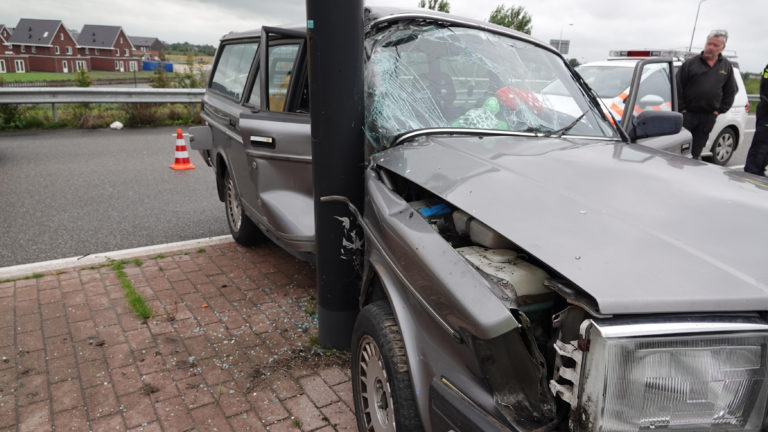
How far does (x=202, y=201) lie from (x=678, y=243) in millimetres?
5881

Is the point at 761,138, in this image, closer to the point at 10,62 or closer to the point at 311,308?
the point at 311,308

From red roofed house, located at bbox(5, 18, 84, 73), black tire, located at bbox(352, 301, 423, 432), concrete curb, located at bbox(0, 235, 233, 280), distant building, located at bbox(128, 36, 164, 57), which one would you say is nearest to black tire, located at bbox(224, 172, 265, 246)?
concrete curb, located at bbox(0, 235, 233, 280)

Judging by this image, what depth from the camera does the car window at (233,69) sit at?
4.62m

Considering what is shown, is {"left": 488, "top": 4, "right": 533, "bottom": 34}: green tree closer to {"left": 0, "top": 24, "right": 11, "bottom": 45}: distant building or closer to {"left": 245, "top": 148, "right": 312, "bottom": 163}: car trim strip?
{"left": 245, "top": 148, "right": 312, "bottom": 163}: car trim strip

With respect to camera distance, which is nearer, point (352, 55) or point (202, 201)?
point (352, 55)

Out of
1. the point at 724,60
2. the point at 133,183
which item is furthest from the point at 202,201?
the point at 724,60

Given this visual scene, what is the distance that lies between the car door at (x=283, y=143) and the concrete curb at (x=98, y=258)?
1.51 m

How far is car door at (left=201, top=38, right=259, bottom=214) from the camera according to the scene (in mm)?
4191

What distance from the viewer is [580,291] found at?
151cm

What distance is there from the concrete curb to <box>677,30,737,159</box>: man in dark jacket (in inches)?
247

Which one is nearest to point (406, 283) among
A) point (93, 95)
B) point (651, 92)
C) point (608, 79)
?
point (651, 92)

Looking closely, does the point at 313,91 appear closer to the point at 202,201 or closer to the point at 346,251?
the point at 346,251

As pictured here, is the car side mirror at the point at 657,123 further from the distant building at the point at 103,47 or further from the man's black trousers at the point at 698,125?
the distant building at the point at 103,47

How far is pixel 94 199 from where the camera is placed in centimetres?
641
